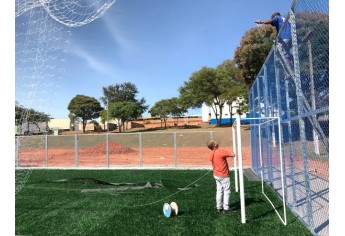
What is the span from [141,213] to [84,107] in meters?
70.6

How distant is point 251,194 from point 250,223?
10.0 feet

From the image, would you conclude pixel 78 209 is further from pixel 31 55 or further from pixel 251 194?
pixel 251 194

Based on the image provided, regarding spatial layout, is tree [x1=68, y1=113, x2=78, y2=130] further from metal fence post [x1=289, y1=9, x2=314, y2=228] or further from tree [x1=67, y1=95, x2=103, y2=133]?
metal fence post [x1=289, y1=9, x2=314, y2=228]

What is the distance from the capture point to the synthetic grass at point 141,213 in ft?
19.5

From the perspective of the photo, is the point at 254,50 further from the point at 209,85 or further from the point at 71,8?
the point at 71,8

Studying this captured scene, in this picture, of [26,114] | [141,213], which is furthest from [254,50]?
[26,114]

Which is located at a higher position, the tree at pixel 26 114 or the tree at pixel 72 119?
the tree at pixel 72 119

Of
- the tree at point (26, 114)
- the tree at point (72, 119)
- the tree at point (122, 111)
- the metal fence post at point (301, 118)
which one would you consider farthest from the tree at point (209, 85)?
the metal fence post at point (301, 118)

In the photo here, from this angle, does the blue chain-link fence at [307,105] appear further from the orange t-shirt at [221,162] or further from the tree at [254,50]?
the tree at [254,50]

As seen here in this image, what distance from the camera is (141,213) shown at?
7.30 m

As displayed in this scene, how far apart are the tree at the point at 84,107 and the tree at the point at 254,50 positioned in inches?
1925

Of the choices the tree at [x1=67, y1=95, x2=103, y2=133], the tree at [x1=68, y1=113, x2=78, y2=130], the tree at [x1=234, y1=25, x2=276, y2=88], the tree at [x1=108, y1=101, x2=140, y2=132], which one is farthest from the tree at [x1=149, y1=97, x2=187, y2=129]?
the tree at [x1=234, y1=25, x2=276, y2=88]
